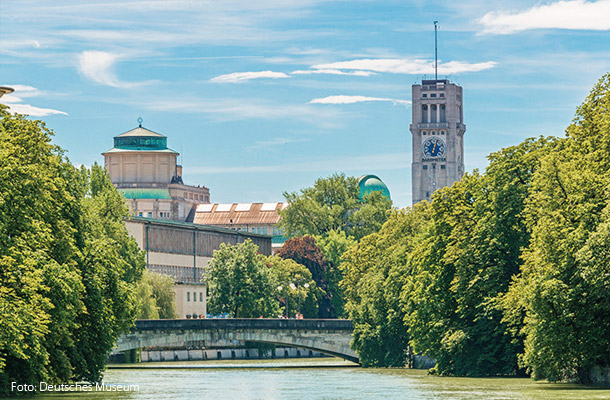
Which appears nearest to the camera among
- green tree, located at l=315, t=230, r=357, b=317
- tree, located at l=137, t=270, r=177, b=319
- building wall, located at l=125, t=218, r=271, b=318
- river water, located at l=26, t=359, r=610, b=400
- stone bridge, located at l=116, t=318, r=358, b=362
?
river water, located at l=26, t=359, r=610, b=400

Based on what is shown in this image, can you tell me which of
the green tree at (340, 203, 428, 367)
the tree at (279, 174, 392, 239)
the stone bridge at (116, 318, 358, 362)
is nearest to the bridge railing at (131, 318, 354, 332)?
the stone bridge at (116, 318, 358, 362)

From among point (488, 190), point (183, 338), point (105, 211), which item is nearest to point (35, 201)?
point (488, 190)

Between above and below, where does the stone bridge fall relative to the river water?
above

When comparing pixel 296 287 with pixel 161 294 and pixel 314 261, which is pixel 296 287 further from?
pixel 161 294

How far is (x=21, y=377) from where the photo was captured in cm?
5975

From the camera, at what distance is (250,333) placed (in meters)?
117

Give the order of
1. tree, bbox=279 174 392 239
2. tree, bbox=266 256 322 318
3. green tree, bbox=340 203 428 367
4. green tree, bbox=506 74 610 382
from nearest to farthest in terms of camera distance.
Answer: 1. green tree, bbox=506 74 610 382
2. green tree, bbox=340 203 428 367
3. tree, bbox=266 256 322 318
4. tree, bbox=279 174 392 239

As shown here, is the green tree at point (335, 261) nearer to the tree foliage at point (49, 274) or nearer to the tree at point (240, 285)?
the tree at point (240, 285)

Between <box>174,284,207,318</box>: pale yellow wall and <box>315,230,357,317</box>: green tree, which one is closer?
<box>174,284,207,318</box>: pale yellow wall

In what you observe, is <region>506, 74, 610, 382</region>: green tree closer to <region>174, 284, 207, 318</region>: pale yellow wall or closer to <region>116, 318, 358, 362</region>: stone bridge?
<region>116, 318, 358, 362</region>: stone bridge

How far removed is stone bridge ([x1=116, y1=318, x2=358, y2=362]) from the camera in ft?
366

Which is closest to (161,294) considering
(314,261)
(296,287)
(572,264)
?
(296,287)

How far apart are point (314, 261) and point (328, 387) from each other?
9367 cm

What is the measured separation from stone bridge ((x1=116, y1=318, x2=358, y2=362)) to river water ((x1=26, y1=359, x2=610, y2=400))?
8.54m
